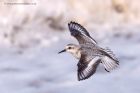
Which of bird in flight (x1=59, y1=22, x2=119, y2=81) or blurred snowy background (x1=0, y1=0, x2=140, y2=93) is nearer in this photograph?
bird in flight (x1=59, y1=22, x2=119, y2=81)

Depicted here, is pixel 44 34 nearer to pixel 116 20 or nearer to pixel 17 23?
pixel 17 23

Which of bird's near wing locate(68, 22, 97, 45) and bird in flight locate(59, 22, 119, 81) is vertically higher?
bird's near wing locate(68, 22, 97, 45)

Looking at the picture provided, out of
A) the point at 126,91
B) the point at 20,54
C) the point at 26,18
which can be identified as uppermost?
the point at 26,18

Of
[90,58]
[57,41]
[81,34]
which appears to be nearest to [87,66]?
[90,58]

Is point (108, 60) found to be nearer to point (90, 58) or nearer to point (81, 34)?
point (90, 58)

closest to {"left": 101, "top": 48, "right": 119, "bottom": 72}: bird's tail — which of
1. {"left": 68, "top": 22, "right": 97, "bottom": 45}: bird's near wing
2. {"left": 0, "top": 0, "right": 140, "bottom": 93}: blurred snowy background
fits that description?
{"left": 68, "top": 22, "right": 97, "bottom": 45}: bird's near wing

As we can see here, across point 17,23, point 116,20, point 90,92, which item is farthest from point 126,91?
point 17,23

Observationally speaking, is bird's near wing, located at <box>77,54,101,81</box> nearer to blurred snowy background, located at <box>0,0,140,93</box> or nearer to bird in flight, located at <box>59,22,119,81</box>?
bird in flight, located at <box>59,22,119,81</box>
